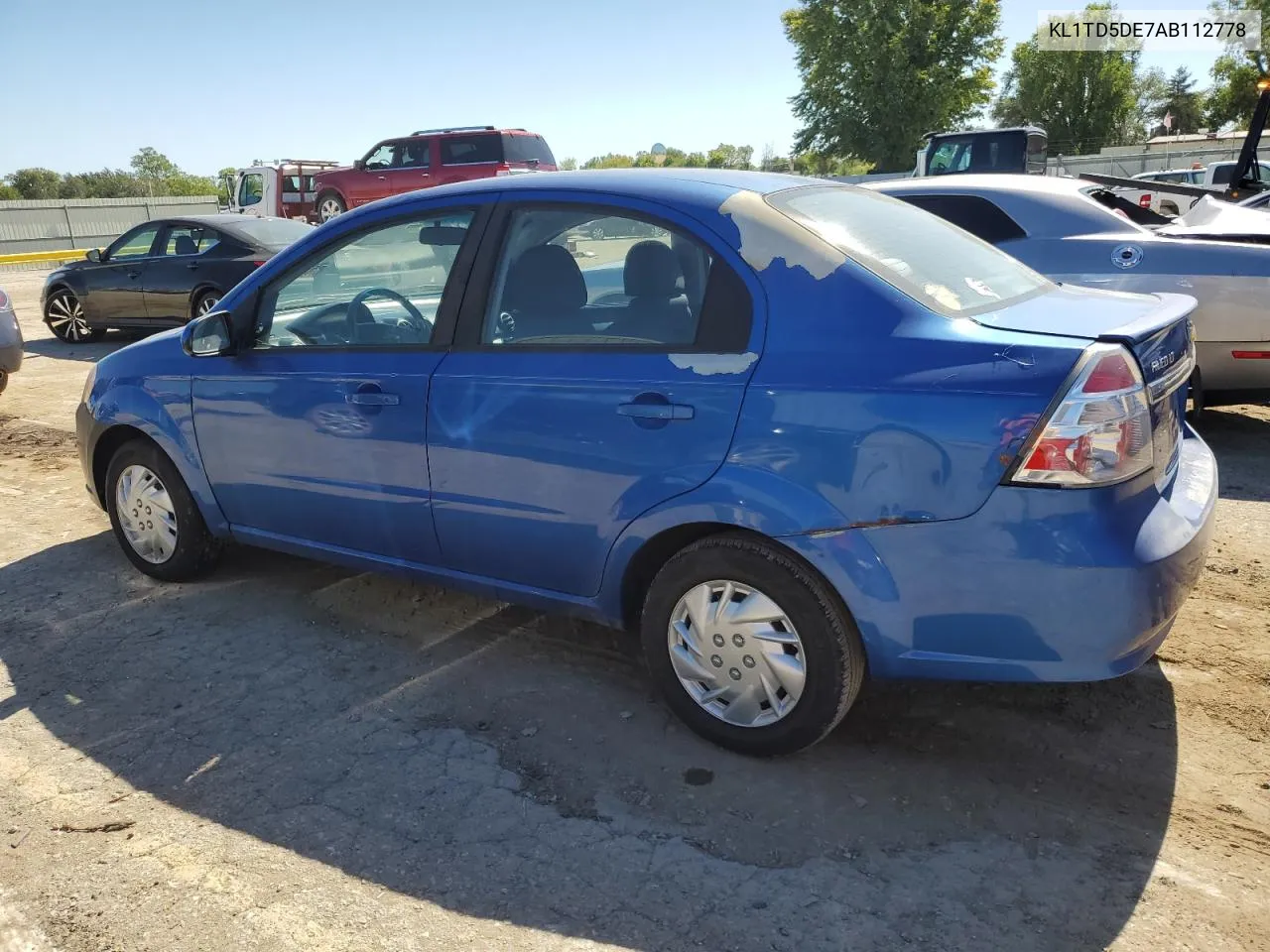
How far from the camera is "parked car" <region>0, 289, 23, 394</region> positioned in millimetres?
7793

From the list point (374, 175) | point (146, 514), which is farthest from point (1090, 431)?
point (374, 175)

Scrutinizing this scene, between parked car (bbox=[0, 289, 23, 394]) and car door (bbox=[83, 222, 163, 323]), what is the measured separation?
380cm

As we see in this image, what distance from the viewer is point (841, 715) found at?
2902mm

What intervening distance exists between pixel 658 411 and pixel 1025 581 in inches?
43.9

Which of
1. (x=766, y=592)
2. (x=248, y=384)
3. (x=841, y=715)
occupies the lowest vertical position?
(x=841, y=715)

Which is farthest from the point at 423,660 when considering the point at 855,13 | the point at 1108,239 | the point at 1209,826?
the point at 855,13

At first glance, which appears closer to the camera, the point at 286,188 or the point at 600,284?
the point at 600,284

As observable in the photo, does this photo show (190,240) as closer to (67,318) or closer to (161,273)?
(161,273)

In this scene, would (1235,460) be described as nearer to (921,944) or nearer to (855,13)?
(921,944)

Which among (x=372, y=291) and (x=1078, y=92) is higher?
(x=1078, y=92)

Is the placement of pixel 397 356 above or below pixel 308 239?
below

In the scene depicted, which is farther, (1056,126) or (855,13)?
(1056,126)

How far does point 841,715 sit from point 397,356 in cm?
196

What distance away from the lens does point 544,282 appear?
3416 millimetres
